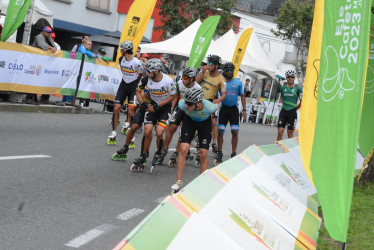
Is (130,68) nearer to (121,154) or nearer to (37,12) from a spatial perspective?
(121,154)

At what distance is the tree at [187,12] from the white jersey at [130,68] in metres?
25.6

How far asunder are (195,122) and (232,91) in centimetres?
370

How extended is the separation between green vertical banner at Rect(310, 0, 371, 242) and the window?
34.4 metres

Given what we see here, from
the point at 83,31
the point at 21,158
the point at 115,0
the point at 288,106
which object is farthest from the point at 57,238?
the point at 115,0

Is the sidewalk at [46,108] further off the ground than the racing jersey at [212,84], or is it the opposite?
the racing jersey at [212,84]

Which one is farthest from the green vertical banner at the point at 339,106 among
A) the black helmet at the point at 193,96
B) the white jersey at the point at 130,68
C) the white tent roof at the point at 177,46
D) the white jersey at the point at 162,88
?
the white tent roof at the point at 177,46

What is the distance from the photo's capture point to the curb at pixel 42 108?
53.9 feet

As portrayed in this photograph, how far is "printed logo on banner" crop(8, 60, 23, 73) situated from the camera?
1630 centimetres

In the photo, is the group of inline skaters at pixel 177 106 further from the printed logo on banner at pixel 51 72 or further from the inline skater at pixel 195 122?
the printed logo on banner at pixel 51 72

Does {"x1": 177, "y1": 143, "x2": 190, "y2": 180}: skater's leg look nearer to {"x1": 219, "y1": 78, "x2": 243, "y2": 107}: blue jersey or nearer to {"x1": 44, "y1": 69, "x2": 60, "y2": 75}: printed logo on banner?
{"x1": 219, "y1": 78, "x2": 243, "y2": 107}: blue jersey

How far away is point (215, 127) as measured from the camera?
14.1 m

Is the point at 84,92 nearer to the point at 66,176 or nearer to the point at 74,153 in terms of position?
the point at 74,153

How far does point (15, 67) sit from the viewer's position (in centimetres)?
1648

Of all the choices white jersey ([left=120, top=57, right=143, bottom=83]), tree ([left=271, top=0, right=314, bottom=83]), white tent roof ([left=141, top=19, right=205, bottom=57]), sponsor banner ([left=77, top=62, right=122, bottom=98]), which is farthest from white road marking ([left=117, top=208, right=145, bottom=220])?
tree ([left=271, top=0, right=314, bottom=83])
